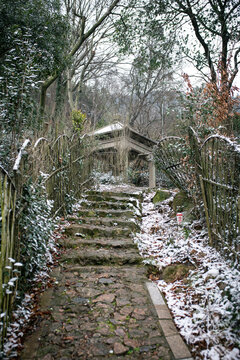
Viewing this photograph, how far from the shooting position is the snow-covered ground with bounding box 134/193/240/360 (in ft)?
6.15

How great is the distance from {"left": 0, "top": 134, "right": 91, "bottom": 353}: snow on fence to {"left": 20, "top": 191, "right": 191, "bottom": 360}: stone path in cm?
48

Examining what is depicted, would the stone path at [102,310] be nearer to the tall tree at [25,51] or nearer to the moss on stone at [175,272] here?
the moss on stone at [175,272]

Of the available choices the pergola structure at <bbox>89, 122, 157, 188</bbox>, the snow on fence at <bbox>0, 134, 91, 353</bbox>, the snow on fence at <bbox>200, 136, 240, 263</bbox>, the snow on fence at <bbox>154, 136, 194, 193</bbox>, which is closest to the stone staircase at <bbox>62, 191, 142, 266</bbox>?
the snow on fence at <bbox>0, 134, 91, 353</bbox>

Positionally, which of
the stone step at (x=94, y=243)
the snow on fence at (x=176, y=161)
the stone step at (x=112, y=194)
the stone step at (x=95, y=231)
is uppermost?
the snow on fence at (x=176, y=161)

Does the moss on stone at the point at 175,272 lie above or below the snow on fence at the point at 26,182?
below

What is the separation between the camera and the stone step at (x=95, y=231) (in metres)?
4.26

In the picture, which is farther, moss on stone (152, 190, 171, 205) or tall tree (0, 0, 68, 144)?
moss on stone (152, 190, 171, 205)

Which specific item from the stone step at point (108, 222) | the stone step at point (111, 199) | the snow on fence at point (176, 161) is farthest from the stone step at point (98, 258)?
the stone step at point (111, 199)

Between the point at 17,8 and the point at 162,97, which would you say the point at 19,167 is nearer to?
the point at 17,8

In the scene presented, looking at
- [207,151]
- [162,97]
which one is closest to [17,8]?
[207,151]

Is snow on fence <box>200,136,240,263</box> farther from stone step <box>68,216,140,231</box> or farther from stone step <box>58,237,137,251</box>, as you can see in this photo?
stone step <box>68,216,140,231</box>

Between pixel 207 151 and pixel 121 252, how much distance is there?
199 cm

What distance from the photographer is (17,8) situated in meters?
6.31

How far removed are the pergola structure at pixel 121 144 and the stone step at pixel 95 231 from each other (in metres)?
4.52
